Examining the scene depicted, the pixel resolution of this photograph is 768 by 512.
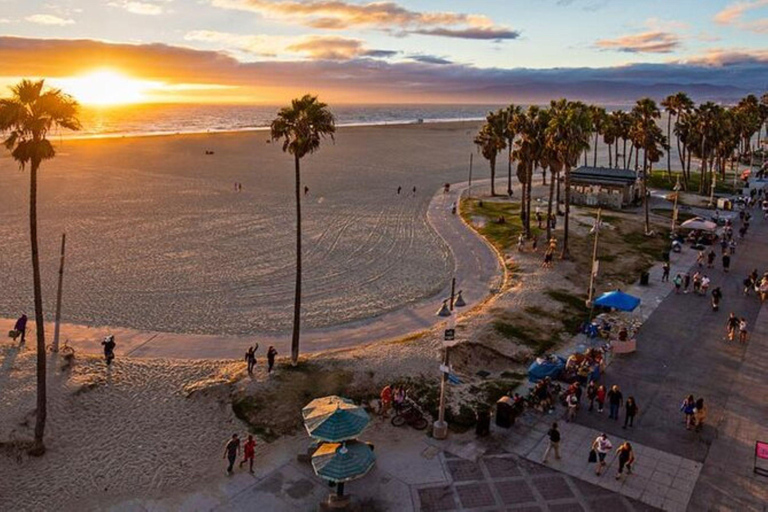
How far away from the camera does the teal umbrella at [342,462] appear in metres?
15.9

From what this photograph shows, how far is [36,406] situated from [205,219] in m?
34.5

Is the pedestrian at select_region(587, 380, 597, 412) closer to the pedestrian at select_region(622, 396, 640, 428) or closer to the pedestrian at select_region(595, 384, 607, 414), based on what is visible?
the pedestrian at select_region(595, 384, 607, 414)

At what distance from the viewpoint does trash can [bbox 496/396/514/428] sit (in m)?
20.3

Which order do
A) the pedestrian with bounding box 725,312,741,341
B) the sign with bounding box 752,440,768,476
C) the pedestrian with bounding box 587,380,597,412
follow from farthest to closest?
the pedestrian with bounding box 725,312,741,341 → the pedestrian with bounding box 587,380,597,412 → the sign with bounding box 752,440,768,476

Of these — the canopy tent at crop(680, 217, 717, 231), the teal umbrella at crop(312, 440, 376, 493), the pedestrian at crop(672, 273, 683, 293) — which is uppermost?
the canopy tent at crop(680, 217, 717, 231)

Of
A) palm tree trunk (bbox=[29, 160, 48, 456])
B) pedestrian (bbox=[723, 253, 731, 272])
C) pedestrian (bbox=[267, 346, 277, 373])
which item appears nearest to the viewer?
palm tree trunk (bbox=[29, 160, 48, 456])

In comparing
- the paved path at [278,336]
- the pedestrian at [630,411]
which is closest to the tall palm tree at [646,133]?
the paved path at [278,336]

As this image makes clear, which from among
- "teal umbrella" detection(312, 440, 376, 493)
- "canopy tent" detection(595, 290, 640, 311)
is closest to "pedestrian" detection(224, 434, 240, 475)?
"teal umbrella" detection(312, 440, 376, 493)

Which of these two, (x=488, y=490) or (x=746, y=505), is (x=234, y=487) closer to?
(x=488, y=490)

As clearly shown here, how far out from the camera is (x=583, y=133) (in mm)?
40656

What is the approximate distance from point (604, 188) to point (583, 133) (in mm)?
22857

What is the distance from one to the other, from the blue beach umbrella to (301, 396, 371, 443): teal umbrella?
1.08 feet

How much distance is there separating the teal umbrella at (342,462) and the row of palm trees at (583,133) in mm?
26612

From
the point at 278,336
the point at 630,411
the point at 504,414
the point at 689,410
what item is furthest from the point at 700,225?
the point at 278,336
